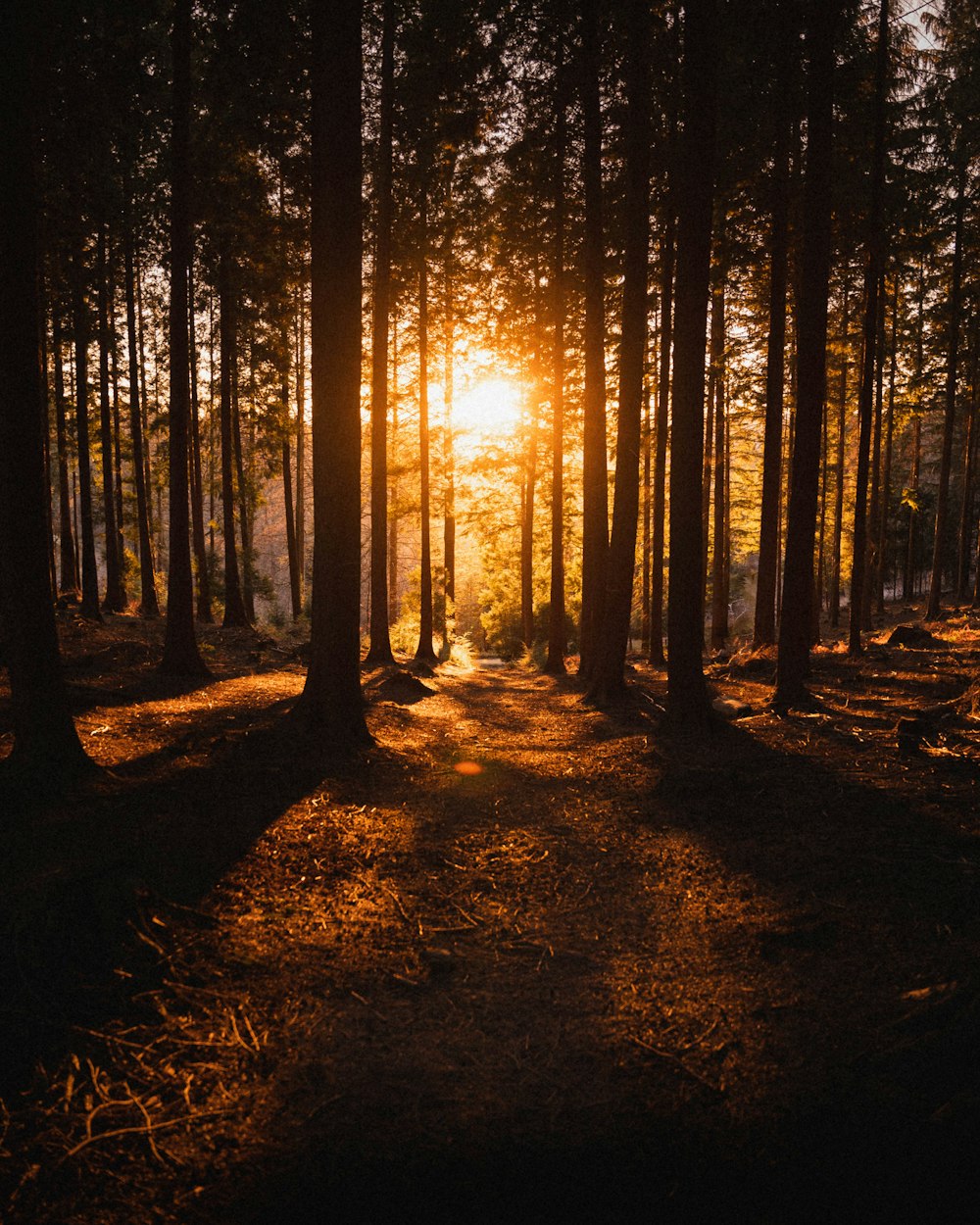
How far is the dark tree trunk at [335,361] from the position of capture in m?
7.40

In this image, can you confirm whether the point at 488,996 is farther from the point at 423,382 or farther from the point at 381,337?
the point at 423,382

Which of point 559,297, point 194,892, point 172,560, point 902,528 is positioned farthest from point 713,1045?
point 902,528

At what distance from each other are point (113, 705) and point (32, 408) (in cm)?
476

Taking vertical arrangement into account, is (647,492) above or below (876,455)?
below

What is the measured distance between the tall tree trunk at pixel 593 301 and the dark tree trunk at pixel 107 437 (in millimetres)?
10720

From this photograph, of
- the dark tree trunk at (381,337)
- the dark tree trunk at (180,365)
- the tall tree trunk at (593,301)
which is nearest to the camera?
the dark tree trunk at (180,365)

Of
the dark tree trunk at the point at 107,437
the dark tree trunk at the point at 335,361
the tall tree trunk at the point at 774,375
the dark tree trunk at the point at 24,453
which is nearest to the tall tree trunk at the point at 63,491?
the dark tree trunk at the point at 107,437

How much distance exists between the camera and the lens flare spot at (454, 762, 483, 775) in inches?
293

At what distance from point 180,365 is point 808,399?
10.1 meters

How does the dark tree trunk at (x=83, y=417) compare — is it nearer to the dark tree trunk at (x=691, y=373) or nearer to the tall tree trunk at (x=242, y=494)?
the tall tree trunk at (x=242, y=494)

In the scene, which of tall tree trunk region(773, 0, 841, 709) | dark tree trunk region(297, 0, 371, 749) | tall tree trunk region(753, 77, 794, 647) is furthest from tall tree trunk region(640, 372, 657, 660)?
dark tree trunk region(297, 0, 371, 749)

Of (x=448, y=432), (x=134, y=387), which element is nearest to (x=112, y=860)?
(x=134, y=387)

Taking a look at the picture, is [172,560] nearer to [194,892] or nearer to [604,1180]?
[194,892]

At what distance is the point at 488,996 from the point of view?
3.39m
